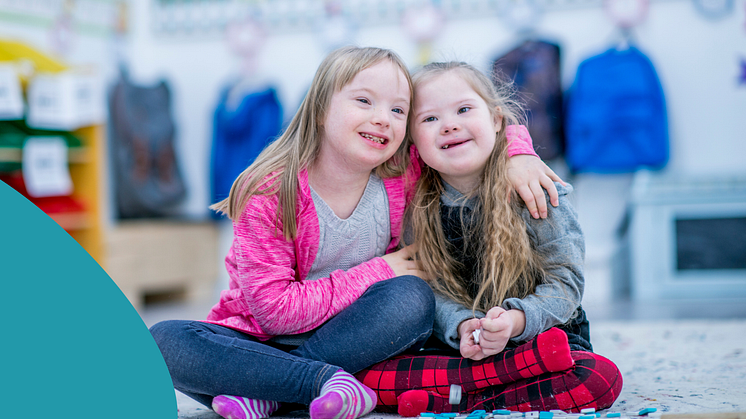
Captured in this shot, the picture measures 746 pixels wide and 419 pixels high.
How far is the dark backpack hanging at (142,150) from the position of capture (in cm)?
239

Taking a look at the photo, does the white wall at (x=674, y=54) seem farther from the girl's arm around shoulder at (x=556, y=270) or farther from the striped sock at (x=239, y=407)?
the striped sock at (x=239, y=407)

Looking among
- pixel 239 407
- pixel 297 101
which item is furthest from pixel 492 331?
pixel 297 101

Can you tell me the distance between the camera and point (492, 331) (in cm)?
74

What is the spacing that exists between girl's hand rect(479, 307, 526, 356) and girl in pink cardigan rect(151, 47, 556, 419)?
3.9 inches

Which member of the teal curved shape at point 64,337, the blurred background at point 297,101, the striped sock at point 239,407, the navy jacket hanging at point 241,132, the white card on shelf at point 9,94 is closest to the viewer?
the teal curved shape at point 64,337

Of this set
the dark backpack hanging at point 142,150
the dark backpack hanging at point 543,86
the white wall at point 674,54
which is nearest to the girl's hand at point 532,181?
the white wall at point 674,54

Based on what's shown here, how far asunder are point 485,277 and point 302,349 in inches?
10.9

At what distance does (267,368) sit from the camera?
75 cm

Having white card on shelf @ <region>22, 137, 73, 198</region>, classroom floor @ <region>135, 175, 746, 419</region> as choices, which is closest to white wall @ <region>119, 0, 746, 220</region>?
classroom floor @ <region>135, 175, 746, 419</region>

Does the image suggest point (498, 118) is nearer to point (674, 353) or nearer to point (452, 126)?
point (452, 126)

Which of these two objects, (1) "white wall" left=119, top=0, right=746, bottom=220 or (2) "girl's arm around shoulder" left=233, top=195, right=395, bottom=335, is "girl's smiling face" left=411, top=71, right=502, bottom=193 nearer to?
(2) "girl's arm around shoulder" left=233, top=195, right=395, bottom=335

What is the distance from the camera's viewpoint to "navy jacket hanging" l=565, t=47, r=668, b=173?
2184 millimetres

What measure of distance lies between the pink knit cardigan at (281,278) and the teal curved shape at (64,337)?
0.19m

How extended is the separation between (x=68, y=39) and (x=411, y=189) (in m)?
2.04
